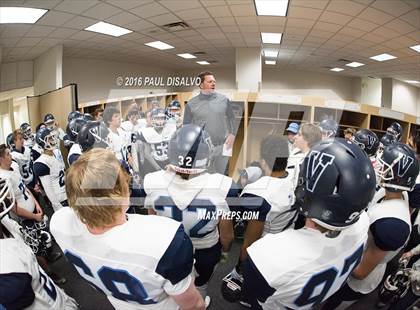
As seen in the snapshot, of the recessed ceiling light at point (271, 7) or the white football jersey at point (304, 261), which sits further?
the recessed ceiling light at point (271, 7)

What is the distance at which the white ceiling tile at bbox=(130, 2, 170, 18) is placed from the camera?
796 mm

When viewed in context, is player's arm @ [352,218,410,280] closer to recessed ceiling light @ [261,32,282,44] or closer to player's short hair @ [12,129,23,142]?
recessed ceiling light @ [261,32,282,44]

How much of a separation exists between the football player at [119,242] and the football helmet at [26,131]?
0.89m

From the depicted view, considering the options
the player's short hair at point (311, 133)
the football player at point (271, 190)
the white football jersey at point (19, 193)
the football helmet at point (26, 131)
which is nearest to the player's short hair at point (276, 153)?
the football player at point (271, 190)

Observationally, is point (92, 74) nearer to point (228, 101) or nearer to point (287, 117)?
point (228, 101)

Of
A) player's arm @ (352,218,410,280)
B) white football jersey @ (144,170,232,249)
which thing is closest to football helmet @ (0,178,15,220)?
white football jersey @ (144,170,232,249)

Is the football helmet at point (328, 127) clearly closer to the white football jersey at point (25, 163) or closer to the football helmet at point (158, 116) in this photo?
the football helmet at point (158, 116)

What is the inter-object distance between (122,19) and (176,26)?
0.19 metres

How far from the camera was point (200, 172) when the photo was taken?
2.77 ft

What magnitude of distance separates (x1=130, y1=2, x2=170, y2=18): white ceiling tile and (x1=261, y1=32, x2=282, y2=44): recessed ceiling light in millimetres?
344

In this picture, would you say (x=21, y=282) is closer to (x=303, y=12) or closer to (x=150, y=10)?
(x=150, y=10)

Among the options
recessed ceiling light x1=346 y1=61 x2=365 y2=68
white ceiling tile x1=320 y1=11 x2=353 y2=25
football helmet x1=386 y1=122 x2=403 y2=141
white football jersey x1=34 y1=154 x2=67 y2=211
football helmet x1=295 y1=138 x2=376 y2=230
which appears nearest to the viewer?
football helmet x1=295 y1=138 x2=376 y2=230

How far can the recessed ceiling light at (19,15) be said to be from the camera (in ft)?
2.57

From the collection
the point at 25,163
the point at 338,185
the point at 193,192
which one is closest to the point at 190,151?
the point at 193,192
